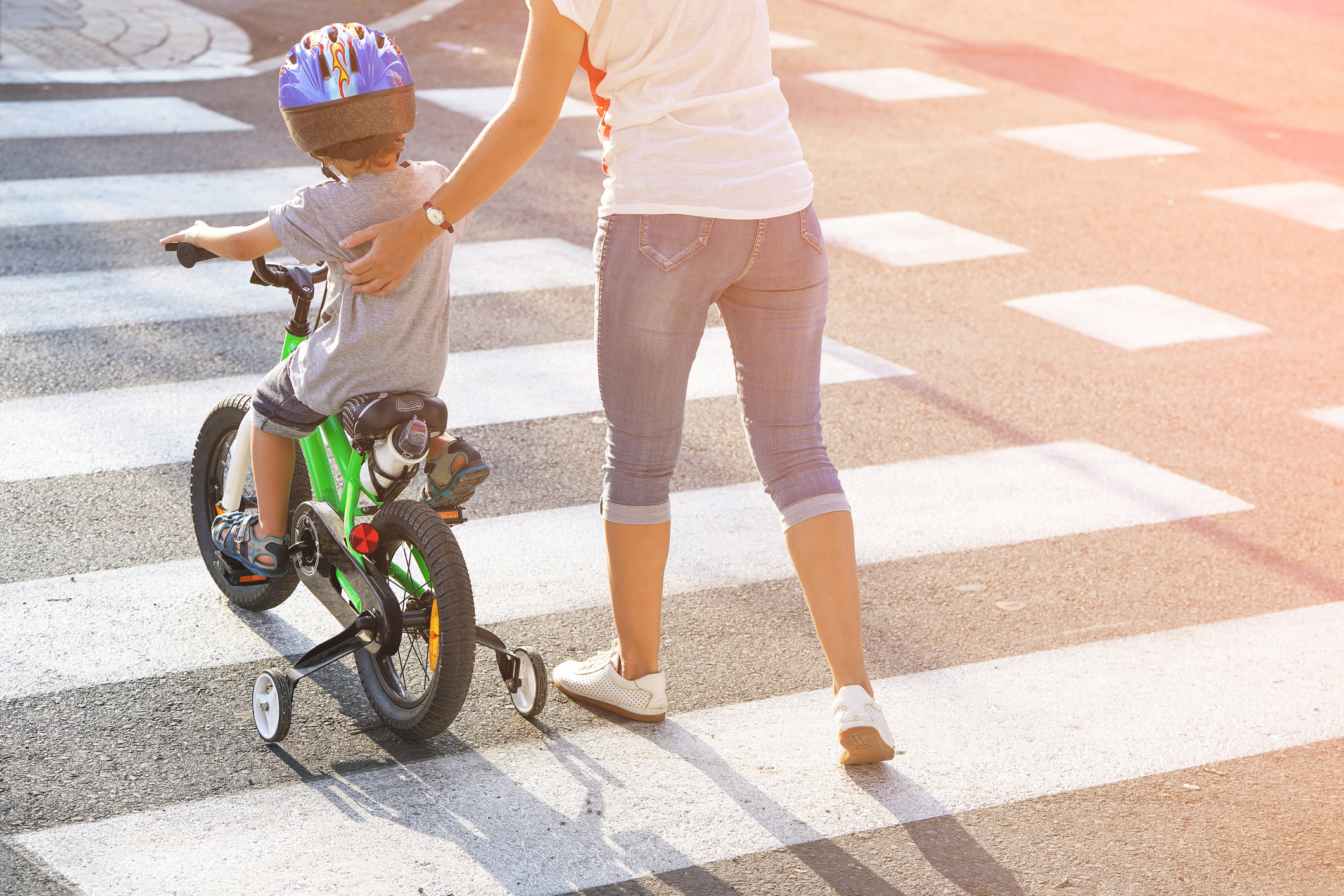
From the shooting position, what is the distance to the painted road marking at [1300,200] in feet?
29.6

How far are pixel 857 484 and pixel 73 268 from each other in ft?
12.3

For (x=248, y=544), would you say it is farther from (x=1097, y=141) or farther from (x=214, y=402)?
(x=1097, y=141)

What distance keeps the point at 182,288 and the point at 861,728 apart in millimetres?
4370

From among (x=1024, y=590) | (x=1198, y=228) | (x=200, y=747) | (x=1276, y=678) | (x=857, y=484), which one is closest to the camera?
(x=200, y=747)

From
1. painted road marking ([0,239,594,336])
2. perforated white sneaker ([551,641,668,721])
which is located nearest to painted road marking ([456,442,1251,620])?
perforated white sneaker ([551,641,668,721])

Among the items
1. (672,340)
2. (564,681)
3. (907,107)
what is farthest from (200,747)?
(907,107)

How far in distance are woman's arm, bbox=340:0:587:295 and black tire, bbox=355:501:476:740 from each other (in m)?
0.56

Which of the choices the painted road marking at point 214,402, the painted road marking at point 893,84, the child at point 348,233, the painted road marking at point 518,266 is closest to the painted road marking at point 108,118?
the painted road marking at point 518,266

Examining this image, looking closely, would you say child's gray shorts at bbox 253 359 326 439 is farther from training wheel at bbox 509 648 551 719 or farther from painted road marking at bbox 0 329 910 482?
painted road marking at bbox 0 329 910 482

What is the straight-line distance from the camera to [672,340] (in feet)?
11.0

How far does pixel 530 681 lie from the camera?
11.9 feet

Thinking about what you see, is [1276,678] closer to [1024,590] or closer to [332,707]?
[1024,590]

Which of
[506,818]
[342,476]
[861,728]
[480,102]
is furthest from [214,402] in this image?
[480,102]

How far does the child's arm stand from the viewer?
341cm
